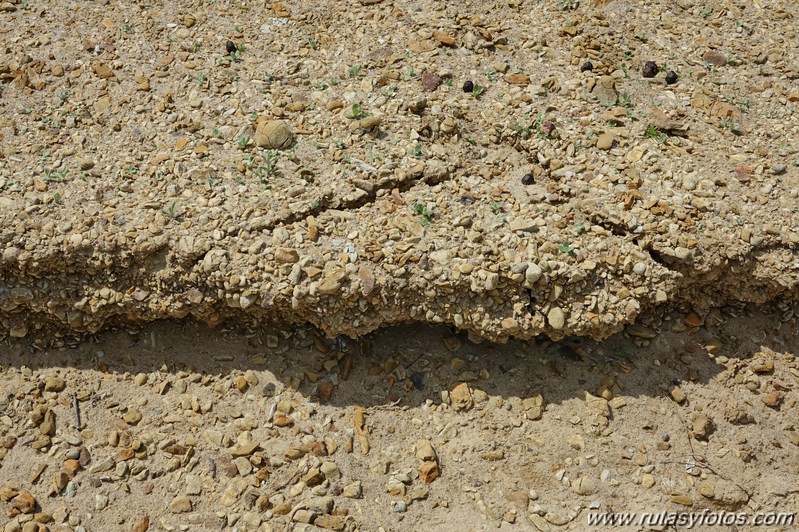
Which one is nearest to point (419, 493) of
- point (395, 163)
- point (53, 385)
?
point (395, 163)

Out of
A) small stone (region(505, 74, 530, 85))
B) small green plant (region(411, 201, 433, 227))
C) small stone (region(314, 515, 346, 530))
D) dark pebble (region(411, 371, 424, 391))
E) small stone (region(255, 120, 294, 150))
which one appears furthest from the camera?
small stone (region(505, 74, 530, 85))

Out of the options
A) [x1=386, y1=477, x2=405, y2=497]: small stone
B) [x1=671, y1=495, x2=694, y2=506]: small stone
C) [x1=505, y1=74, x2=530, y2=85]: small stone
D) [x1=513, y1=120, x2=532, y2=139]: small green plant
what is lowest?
[x1=671, y1=495, x2=694, y2=506]: small stone

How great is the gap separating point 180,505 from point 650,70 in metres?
3.07

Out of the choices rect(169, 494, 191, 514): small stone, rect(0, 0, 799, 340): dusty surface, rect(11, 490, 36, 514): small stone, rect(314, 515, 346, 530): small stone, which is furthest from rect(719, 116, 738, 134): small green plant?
rect(11, 490, 36, 514): small stone

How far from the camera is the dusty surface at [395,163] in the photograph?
131 inches

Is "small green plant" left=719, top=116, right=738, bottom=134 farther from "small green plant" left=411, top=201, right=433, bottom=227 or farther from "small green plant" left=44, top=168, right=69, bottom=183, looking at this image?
"small green plant" left=44, top=168, right=69, bottom=183

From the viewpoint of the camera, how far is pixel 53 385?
3.59 meters

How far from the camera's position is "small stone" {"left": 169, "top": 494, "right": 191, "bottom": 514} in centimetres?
328

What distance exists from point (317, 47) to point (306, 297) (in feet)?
5.03

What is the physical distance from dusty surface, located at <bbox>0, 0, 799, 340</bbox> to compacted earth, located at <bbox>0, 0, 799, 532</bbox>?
1 cm

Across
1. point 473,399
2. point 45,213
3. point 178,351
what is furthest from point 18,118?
point 473,399

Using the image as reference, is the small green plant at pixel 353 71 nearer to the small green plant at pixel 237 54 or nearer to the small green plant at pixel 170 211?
the small green plant at pixel 237 54

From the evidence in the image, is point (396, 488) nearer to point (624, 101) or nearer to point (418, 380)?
point (418, 380)

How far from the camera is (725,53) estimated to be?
4.18m
